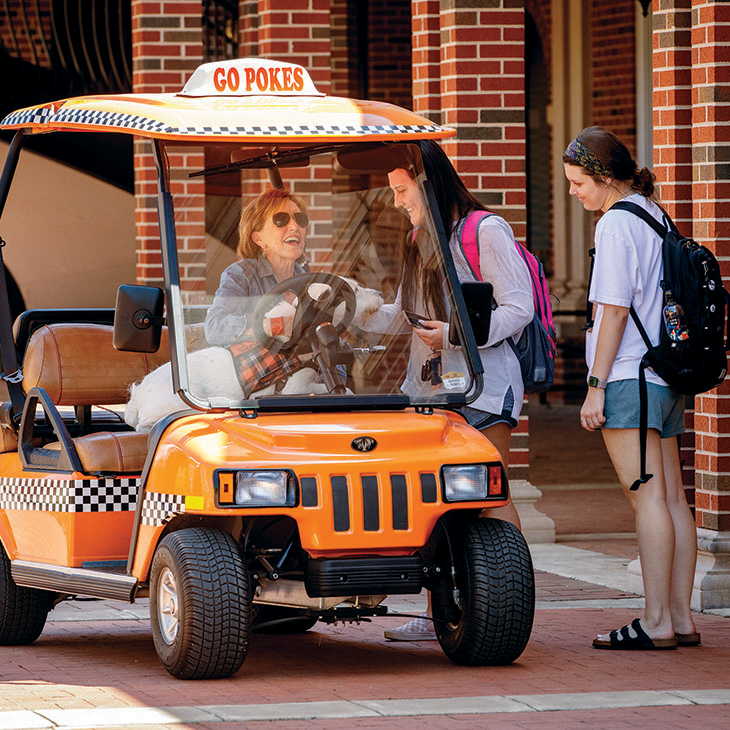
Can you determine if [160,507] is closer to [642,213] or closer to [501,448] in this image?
[501,448]

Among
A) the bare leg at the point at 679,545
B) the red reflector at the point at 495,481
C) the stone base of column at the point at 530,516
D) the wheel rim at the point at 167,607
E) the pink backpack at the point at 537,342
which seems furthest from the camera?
the stone base of column at the point at 530,516

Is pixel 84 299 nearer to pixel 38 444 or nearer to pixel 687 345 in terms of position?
pixel 38 444

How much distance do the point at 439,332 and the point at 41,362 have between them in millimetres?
1745

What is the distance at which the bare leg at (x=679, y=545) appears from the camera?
6.71 m

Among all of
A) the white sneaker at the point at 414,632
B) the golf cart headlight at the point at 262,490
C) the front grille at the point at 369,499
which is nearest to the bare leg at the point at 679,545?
the white sneaker at the point at 414,632

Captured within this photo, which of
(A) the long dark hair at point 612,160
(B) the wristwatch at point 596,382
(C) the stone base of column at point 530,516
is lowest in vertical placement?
(C) the stone base of column at point 530,516

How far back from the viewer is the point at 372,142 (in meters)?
6.69

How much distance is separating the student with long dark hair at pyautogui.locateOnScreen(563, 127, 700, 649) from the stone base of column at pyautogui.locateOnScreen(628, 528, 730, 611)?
89 centimetres

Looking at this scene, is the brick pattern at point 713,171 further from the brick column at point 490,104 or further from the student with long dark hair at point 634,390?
the brick column at point 490,104

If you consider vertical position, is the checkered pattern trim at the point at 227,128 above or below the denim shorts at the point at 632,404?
above

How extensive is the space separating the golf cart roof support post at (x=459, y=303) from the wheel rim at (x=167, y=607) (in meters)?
1.24

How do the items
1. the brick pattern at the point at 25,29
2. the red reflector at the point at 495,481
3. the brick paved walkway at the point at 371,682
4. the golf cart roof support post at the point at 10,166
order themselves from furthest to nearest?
the brick pattern at the point at 25,29, the golf cart roof support post at the point at 10,166, the red reflector at the point at 495,481, the brick paved walkway at the point at 371,682

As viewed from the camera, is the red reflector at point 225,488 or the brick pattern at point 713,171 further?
the brick pattern at point 713,171

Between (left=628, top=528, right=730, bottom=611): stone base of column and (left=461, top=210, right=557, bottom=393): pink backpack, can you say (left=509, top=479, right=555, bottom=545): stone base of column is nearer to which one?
(left=628, top=528, right=730, bottom=611): stone base of column
